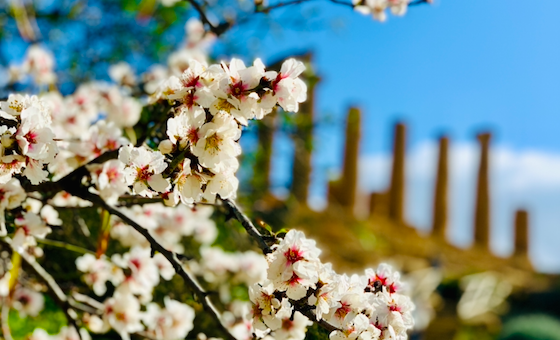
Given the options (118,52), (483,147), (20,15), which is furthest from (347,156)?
(20,15)

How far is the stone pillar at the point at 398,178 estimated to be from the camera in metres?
13.2

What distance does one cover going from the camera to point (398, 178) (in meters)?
13.5

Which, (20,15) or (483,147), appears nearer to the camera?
(20,15)

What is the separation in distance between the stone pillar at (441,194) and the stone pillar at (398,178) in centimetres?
104

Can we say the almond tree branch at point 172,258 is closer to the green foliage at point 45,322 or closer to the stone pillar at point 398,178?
the green foliage at point 45,322

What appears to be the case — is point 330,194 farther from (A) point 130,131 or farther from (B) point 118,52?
(A) point 130,131

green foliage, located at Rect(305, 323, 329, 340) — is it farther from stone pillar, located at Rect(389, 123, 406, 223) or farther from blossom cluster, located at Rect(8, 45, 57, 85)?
stone pillar, located at Rect(389, 123, 406, 223)

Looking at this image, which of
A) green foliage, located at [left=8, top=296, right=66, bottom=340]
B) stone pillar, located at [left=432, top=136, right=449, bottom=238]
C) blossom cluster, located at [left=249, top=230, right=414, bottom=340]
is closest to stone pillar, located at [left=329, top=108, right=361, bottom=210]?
stone pillar, located at [left=432, top=136, right=449, bottom=238]

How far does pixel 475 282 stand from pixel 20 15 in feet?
22.8

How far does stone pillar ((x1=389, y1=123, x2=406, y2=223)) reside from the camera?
43.5ft

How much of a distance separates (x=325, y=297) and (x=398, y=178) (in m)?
13.0

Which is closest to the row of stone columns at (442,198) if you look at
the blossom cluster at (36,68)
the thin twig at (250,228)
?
the blossom cluster at (36,68)

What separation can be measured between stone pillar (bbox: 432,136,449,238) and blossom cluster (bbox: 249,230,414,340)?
12.9 meters

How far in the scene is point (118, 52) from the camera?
14.8ft
